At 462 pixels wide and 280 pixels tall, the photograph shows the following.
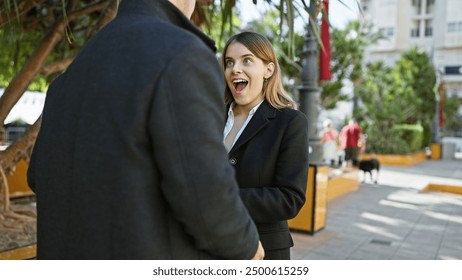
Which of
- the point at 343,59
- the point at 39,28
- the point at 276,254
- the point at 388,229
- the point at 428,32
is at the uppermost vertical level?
the point at 428,32

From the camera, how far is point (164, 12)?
47.9 inches

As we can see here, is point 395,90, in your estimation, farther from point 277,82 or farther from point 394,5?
point 277,82

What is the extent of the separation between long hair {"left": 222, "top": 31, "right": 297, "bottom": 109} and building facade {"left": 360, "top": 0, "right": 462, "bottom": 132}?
27.1 m

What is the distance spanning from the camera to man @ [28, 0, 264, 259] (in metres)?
1.06

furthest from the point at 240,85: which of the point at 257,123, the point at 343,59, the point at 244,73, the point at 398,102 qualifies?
the point at 398,102

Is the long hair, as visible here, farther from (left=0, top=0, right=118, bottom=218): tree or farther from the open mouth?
(left=0, top=0, right=118, bottom=218): tree

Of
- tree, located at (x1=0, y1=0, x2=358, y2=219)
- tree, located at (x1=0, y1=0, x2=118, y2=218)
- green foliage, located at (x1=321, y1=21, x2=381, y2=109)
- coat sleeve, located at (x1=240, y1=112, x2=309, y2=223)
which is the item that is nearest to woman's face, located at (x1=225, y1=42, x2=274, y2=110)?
coat sleeve, located at (x1=240, y1=112, x2=309, y2=223)

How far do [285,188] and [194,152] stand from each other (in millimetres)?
702

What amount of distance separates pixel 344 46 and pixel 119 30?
49.9ft

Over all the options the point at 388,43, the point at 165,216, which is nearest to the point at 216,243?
the point at 165,216

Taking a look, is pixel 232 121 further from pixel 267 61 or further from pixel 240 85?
pixel 267 61

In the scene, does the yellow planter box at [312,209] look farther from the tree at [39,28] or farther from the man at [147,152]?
the man at [147,152]

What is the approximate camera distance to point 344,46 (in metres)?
15.5

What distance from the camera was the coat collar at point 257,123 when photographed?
5.77 feet
